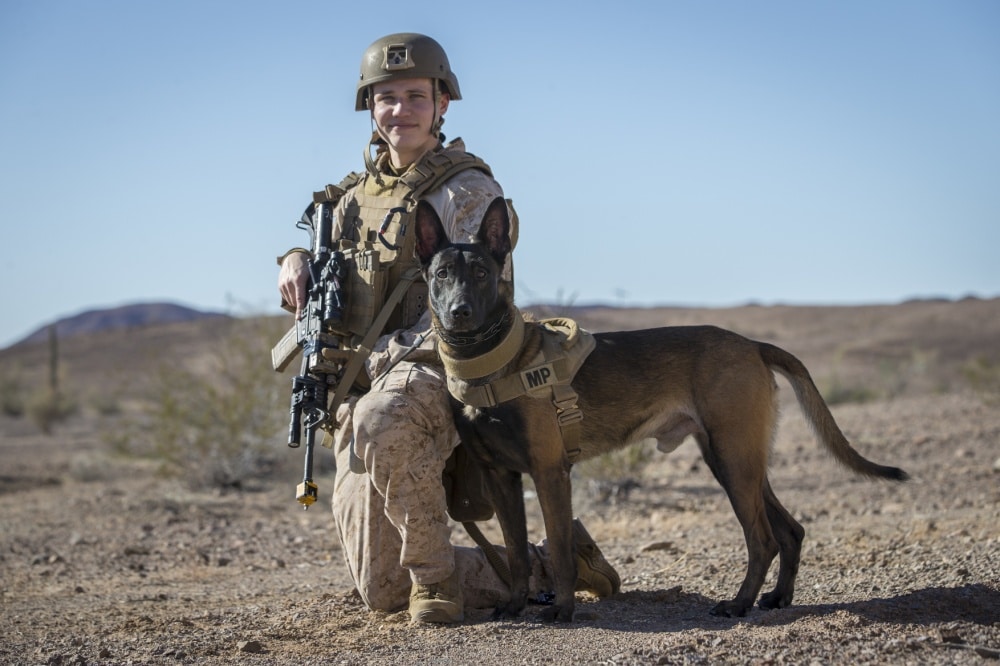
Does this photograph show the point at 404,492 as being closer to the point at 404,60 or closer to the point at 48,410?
the point at 404,60

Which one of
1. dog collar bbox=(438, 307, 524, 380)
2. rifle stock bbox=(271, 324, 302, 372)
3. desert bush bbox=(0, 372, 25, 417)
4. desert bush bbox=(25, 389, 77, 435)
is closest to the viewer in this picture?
dog collar bbox=(438, 307, 524, 380)

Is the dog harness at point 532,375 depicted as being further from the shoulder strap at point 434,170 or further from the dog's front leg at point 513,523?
the shoulder strap at point 434,170

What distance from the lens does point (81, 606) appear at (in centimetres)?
614

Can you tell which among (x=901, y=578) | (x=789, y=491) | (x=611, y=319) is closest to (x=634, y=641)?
(x=901, y=578)

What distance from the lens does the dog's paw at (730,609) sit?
5016mm

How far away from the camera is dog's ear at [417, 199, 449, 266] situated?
4.98m

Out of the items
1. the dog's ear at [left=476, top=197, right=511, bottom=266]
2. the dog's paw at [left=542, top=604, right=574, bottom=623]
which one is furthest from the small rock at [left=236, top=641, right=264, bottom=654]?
the dog's ear at [left=476, top=197, right=511, bottom=266]

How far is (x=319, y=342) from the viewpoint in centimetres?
546

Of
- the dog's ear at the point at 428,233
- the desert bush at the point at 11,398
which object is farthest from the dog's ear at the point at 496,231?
the desert bush at the point at 11,398

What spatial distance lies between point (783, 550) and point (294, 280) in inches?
119

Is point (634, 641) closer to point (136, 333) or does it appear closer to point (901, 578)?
point (901, 578)

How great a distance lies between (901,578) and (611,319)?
46.2 meters

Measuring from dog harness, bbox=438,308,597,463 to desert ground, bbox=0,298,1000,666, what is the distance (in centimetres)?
100

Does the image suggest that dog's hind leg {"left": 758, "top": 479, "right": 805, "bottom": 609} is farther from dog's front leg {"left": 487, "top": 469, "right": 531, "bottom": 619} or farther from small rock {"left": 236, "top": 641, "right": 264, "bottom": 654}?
small rock {"left": 236, "top": 641, "right": 264, "bottom": 654}
